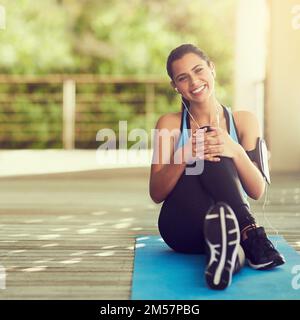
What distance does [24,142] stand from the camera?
9.43 meters

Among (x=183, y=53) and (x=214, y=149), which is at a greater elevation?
(x=183, y=53)

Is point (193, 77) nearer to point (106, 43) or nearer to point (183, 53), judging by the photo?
point (183, 53)

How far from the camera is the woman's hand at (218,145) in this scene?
210 centimetres

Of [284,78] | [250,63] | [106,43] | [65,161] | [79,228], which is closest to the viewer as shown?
[79,228]

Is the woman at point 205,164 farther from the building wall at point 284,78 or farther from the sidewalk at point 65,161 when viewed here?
the sidewalk at point 65,161

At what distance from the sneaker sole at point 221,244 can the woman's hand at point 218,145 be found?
0.23m

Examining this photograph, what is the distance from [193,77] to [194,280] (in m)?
0.64

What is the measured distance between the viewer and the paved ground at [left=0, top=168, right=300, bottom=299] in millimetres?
2053

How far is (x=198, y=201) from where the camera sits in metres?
2.21

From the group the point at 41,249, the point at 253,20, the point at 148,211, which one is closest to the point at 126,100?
the point at 253,20

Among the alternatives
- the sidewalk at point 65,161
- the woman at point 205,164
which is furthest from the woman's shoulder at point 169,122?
the sidewalk at point 65,161

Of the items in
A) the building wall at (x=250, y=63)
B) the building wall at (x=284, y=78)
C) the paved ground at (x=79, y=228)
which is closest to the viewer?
the paved ground at (x=79, y=228)

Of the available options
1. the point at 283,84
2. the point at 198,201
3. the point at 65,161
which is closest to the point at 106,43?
the point at 65,161

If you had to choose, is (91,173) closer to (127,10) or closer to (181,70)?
(181,70)
